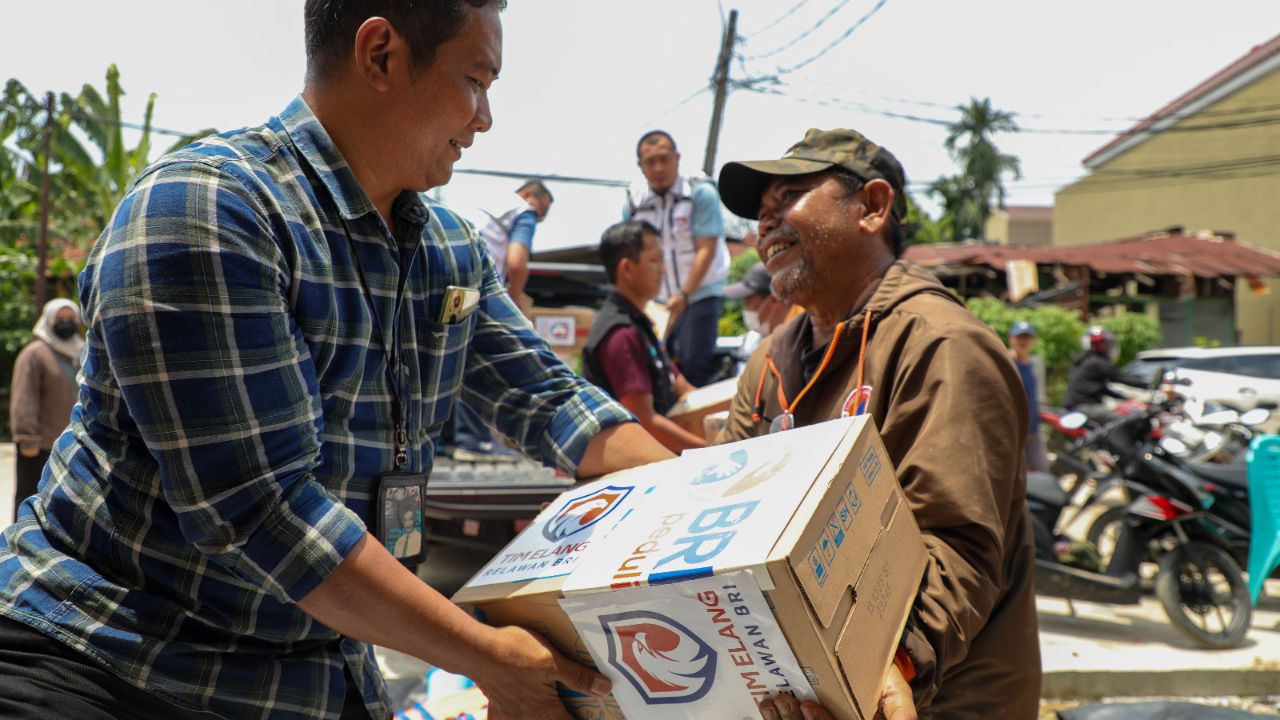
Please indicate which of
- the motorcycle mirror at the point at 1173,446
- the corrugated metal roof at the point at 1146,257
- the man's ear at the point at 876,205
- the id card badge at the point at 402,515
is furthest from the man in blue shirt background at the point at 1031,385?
the corrugated metal roof at the point at 1146,257

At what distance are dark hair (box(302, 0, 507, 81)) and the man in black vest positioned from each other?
2705mm

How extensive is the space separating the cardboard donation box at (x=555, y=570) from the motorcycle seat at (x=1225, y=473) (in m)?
Answer: 5.84

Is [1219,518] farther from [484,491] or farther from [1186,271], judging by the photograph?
[1186,271]

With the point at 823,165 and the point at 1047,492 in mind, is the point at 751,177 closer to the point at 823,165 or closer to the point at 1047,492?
the point at 823,165

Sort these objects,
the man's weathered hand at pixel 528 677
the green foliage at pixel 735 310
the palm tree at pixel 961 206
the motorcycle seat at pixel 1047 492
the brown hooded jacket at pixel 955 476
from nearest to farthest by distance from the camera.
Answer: the man's weathered hand at pixel 528 677 < the brown hooded jacket at pixel 955 476 < the motorcycle seat at pixel 1047 492 < the green foliage at pixel 735 310 < the palm tree at pixel 961 206

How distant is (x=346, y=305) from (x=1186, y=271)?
26.6 metres

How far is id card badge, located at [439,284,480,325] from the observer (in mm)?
1754

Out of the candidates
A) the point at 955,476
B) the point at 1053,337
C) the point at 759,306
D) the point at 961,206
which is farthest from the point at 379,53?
the point at 961,206

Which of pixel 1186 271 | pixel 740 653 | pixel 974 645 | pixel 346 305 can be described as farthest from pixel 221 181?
pixel 1186 271

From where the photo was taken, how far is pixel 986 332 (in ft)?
6.35

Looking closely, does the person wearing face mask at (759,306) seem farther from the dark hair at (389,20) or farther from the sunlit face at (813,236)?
the dark hair at (389,20)

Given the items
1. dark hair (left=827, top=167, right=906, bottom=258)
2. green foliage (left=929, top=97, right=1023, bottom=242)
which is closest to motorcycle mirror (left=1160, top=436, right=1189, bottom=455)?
dark hair (left=827, top=167, right=906, bottom=258)

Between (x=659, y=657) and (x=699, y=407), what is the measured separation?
9.61 feet

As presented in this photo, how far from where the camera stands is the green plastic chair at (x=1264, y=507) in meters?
5.58
